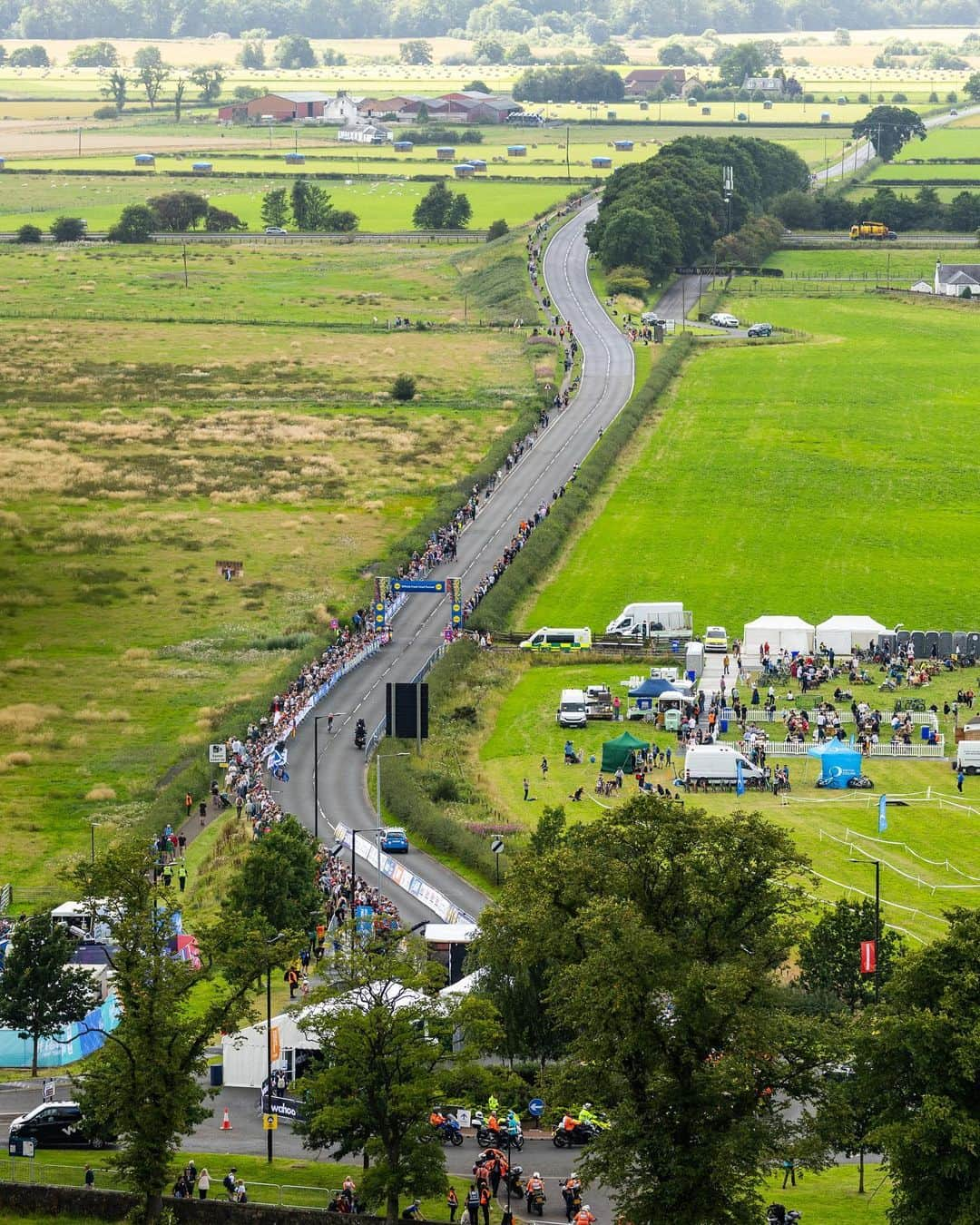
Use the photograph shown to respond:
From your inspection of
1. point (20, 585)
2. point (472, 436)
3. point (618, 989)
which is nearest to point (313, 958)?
point (618, 989)

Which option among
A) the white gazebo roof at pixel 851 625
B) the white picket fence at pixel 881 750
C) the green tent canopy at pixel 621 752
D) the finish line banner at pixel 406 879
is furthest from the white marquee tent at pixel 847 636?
the finish line banner at pixel 406 879

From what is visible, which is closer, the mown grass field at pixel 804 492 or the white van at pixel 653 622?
the white van at pixel 653 622

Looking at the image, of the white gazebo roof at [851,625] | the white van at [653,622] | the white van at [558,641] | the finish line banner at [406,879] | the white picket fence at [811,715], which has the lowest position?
the finish line banner at [406,879]

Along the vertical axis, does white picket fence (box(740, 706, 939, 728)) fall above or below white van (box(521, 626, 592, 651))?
below

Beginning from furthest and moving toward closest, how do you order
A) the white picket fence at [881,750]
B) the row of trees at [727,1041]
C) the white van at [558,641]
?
1. the white van at [558,641]
2. the white picket fence at [881,750]
3. the row of trees at [727,1041]

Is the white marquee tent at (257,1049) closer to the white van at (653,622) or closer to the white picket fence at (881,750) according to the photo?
the white picket fence at (881,750)

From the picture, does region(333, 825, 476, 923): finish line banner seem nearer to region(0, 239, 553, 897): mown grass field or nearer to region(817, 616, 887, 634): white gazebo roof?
region(0, 239, 553, 897): mown grass field

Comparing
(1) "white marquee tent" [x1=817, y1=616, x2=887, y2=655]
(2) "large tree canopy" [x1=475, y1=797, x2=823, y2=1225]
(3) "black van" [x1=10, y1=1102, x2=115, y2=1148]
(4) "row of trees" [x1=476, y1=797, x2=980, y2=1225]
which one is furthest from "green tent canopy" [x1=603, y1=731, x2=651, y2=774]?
(3) "black van" [x1=10, y1=1102, x2=115, y2=1148]
